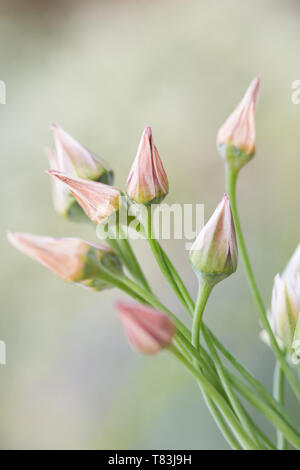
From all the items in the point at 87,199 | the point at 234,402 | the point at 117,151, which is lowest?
the point at 234,402

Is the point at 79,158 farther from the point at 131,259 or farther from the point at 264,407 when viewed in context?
the point at 264,407

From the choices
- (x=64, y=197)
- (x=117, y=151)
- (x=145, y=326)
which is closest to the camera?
(x=145, y=326)

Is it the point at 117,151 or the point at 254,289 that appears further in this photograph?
the point at 117,151

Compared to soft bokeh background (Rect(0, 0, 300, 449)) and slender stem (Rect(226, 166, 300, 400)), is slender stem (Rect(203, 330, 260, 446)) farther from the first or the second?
soft bokeh background (Rect(0, 0, 300, 449))

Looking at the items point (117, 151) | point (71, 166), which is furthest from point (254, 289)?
point (117, 151)

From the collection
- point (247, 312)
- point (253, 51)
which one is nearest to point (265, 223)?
point (247, 312)

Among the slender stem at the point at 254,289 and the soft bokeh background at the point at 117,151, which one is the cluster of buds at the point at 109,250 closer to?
the slender stem at the point at 254,289

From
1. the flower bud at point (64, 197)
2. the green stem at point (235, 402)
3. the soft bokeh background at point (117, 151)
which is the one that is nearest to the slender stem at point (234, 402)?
the green stem at point (235, 402)

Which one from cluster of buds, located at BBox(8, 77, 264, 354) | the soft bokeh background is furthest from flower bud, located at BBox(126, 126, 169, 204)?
the soft bokeh background
